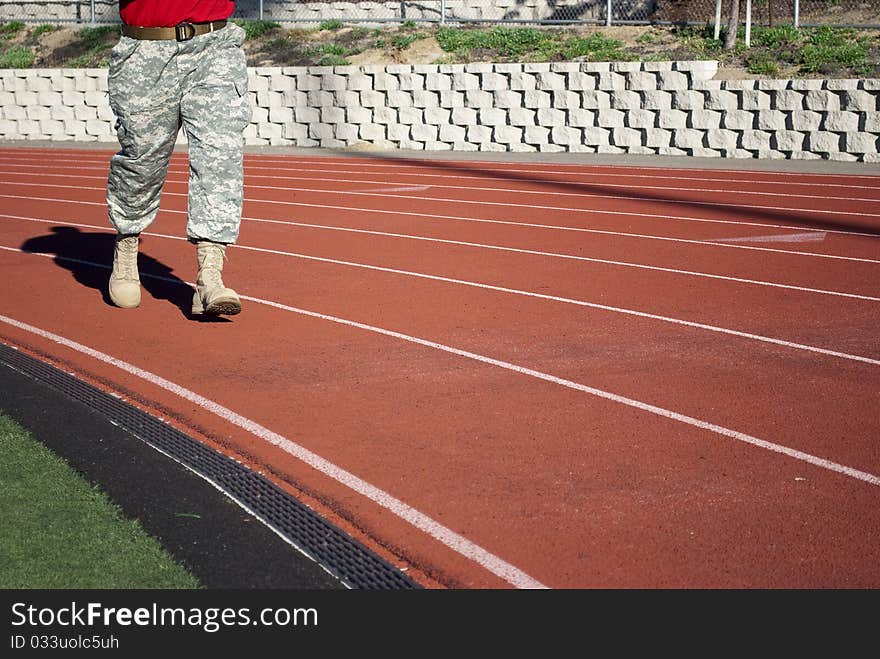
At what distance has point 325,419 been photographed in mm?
4754

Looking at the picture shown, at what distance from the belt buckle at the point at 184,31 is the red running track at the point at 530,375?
141cm

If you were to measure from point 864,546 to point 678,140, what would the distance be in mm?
15143

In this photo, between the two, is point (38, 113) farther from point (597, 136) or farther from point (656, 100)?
point (656, 100)

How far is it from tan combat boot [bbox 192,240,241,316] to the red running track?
17 centimetres

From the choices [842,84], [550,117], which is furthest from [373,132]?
[842,84]

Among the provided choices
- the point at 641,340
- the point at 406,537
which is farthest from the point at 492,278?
the point at 406,537

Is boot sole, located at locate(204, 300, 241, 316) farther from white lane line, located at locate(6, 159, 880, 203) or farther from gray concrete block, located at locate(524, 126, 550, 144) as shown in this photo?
gray concrete block, located at locate(524, 126, 550, 144)

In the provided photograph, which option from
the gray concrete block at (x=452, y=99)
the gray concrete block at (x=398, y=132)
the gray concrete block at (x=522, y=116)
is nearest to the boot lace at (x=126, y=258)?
the gray concrete block at (x=522, y=116)

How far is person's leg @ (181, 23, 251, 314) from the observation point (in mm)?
6000

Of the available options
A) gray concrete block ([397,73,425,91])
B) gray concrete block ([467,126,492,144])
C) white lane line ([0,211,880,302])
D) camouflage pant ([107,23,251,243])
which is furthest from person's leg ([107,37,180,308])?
gray concrete block ([397,73,425,91])

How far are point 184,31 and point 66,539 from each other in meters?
3.16

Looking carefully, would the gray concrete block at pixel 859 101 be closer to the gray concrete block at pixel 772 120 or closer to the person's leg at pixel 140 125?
the gray concrete block at pixel 772 120

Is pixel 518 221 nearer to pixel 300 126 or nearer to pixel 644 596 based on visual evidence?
pixel 644 596

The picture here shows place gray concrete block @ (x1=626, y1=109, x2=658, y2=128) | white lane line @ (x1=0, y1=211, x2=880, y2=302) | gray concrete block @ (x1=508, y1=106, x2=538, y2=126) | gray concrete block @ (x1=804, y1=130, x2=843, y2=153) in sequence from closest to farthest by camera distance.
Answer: white lane line @ (x1=0, y1=211, x2=880, y2=302) → gray concrete block @ (x1=804, y1=130, x2=843, y2=153) → gray concrete block @ (x1=626, y1=109, x2=658, y2=128) → gray concrete block @ (x1=508, y1=106, x2=538, y2=126)
